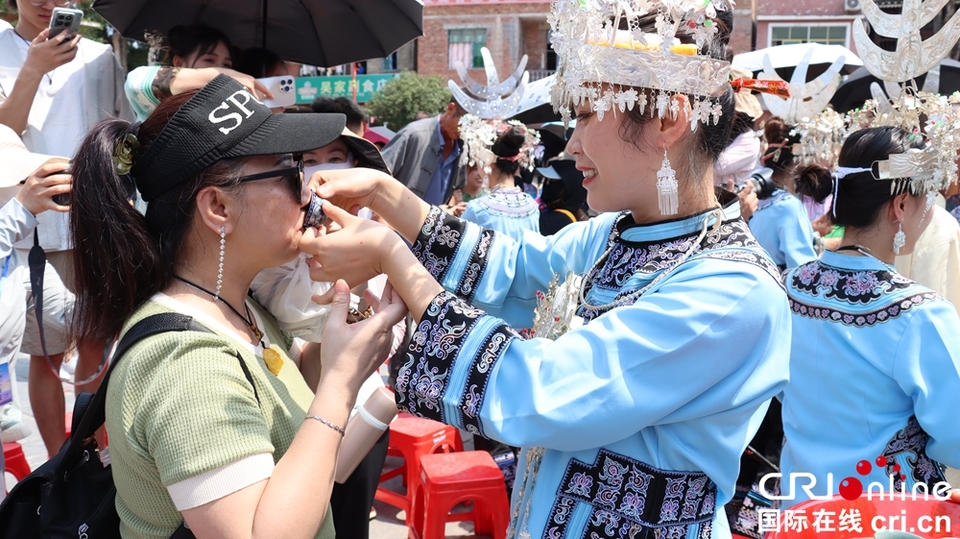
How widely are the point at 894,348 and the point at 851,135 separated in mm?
893

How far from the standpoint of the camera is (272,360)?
67.1 inches

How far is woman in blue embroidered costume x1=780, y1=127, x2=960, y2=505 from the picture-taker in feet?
7.79

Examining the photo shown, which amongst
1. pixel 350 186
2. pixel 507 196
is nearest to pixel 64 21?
pixel 350 186

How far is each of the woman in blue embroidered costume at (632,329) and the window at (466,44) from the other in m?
30.1

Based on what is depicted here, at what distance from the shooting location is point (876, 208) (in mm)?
2730

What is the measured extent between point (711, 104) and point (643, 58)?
17 cm

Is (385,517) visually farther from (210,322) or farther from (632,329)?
(632,329)

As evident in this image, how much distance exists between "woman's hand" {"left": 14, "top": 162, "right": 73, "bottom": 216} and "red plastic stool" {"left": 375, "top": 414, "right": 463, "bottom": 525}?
1931 mm

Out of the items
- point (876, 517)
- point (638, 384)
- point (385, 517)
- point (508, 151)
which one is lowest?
point (385, 517)

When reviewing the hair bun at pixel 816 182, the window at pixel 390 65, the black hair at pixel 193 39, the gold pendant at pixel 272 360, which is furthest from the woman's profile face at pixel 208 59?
the window at pixel 390 65

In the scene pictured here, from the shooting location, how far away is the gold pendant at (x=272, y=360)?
1.69 meters

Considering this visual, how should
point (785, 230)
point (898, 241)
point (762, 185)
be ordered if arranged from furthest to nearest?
point (762, 185) < point (785, 230) < point (898, 241)

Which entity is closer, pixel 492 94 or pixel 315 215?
pixel 315 215

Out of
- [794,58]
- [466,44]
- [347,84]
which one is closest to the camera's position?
[794,58]
